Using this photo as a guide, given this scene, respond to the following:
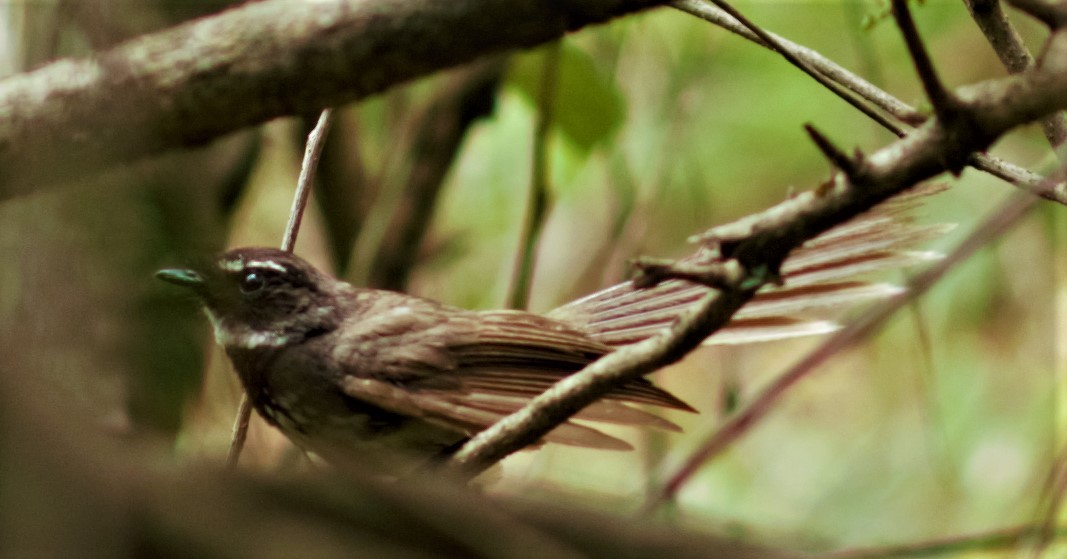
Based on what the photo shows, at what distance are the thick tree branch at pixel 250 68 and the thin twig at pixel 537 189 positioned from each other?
8.41 feet

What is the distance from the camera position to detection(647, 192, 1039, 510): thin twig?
3.66 m

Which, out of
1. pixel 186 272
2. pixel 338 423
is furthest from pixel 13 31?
pixel 338 423

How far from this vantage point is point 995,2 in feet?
7.41

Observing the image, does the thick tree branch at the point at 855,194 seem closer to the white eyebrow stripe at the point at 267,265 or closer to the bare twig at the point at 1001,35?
the bare twig at the point at 1001,35

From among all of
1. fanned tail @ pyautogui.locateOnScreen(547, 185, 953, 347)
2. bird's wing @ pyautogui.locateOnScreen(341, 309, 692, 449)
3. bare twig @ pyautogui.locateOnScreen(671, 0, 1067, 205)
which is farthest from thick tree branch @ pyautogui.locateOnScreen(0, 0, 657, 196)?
bird's wing @ pyautogui.locateOnScreen(341, 309, 692, 449)

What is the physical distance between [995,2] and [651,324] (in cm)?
137

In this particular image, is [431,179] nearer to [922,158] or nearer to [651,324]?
[651,324]

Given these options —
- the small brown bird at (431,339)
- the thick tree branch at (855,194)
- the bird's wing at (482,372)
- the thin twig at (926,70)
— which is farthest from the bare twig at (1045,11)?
the bird's wing at (482,372)

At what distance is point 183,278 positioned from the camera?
2.98 meters

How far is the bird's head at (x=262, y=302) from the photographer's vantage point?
11.2 ft

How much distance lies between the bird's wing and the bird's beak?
1.50ft

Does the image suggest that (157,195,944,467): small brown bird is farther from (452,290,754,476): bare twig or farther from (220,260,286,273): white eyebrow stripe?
(452,290,754,476): bare twig

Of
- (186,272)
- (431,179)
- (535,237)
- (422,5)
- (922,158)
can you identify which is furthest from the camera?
(431,179)

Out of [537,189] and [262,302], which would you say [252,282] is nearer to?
[262,302]
